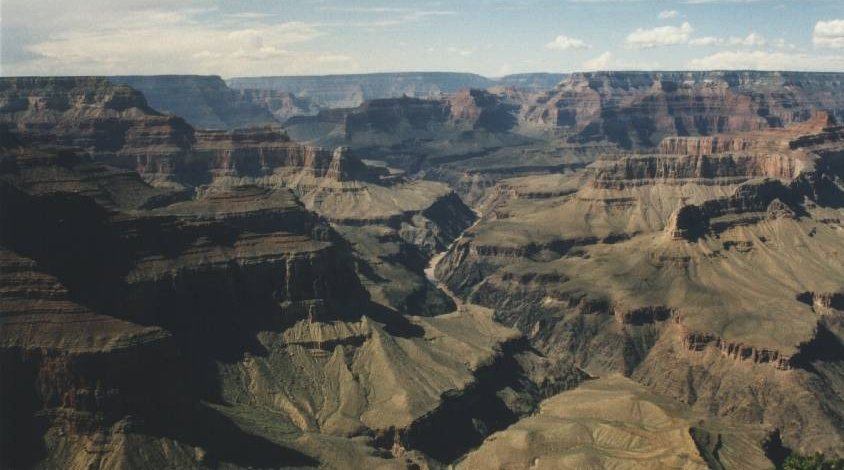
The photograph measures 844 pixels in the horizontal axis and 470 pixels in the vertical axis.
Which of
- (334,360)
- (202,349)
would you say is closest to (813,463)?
(334,360)

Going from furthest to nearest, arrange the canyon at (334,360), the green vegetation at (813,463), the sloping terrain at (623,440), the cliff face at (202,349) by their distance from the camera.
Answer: the sloping terrain at (623,440), the green vegetation at (813,463), the canyon at (334,360), the cliff face at (202,349)

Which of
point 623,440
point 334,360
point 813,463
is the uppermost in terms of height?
point 334,360

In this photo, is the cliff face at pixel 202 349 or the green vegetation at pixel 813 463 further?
the green vegetation at pixel 813 463

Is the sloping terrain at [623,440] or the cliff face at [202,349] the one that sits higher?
the cliff face at [202,349]

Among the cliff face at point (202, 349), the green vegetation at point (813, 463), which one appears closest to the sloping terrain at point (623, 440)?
the green vegetation at point (813, 463)

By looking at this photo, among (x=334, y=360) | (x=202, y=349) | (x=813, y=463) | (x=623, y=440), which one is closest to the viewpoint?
(x=813, y=463)

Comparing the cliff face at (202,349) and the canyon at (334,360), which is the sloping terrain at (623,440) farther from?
the cliff face at (202,349)

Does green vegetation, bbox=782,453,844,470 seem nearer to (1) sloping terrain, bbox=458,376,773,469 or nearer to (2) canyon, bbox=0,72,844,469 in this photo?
(1) sloping terrain, bbox=458,376,773,469

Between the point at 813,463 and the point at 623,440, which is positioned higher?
the point at 813,463

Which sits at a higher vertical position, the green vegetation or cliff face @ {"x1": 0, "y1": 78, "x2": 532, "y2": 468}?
cliff face @ {"x1": 0, "y1": 78, "x2": 532, "y2": 468}

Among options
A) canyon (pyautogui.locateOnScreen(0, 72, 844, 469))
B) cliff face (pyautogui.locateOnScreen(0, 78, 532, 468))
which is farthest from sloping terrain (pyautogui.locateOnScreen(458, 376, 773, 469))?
cliff face (pyautogui.locateOnScreen(0, 78, 532, 468))

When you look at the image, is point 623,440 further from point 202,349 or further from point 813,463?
point 202,349

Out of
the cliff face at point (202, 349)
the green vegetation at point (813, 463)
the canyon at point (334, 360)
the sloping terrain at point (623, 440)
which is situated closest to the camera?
the cliff face at point (202, 349)
